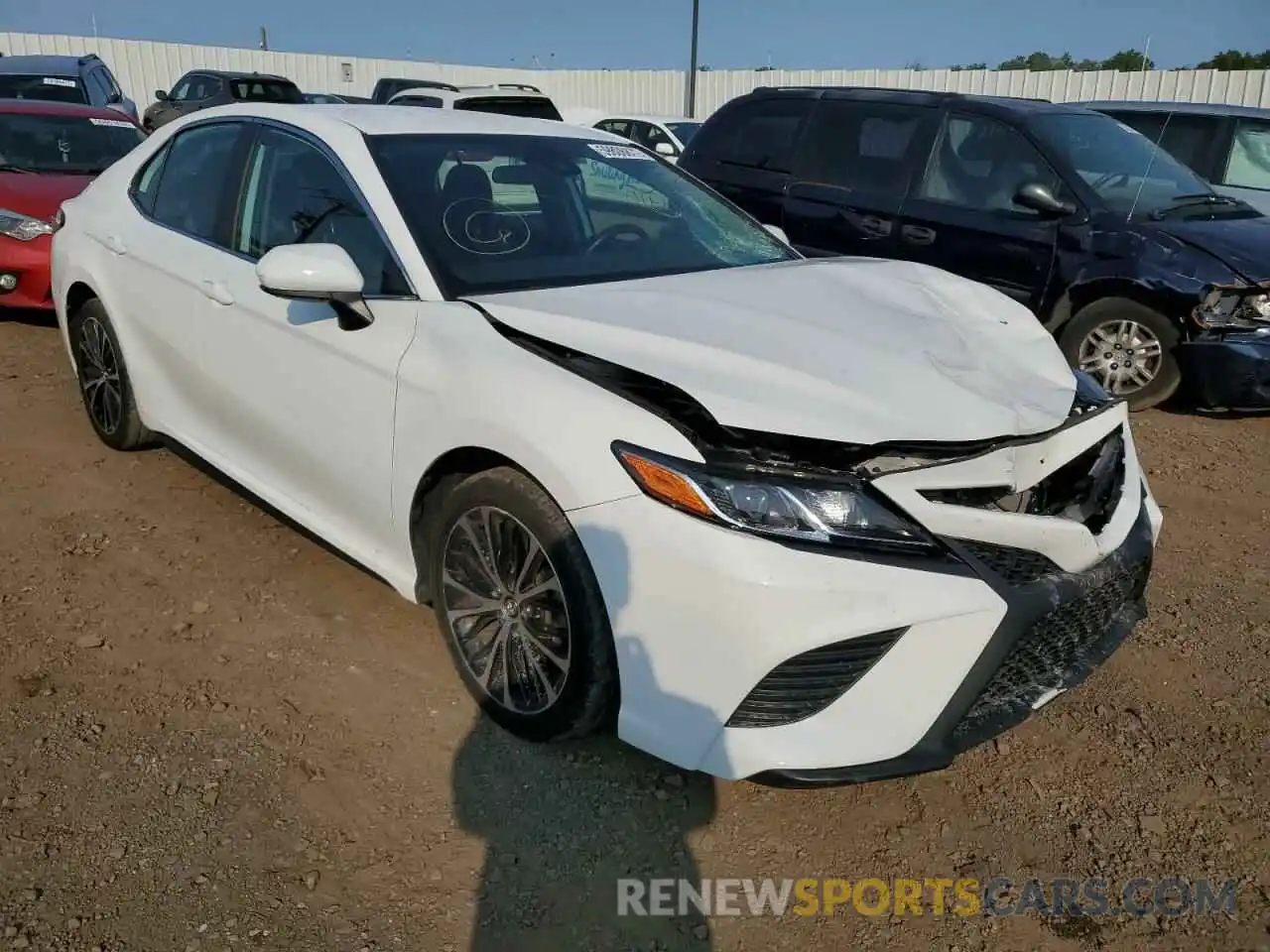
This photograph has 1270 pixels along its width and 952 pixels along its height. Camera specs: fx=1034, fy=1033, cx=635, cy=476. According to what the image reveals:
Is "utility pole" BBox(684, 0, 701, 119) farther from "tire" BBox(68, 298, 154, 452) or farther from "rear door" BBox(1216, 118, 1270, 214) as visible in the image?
"tire" BBox(68, 298, 154, 452)

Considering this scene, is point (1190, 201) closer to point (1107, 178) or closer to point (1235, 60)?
point (1107, 178)

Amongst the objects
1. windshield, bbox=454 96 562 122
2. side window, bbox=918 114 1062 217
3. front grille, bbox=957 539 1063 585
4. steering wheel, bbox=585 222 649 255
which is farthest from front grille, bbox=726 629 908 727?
windshield, bbox=454 96 562 122

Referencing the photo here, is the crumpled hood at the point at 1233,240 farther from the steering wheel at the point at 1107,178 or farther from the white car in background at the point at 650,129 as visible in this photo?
the white car in background at the point at 650,129

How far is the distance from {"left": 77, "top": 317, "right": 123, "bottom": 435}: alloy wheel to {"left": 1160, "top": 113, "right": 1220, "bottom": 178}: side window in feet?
24.6

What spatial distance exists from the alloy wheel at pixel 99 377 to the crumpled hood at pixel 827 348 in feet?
8.04

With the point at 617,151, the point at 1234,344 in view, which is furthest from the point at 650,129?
the point at 617,151

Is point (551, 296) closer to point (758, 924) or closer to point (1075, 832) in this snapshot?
point (758, 924)

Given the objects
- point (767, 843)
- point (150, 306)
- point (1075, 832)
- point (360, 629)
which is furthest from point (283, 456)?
point (1075, 832)

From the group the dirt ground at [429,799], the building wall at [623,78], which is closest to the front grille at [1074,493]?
the dirt ground at [429,799]

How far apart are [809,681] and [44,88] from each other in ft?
42.3

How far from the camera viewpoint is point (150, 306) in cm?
395

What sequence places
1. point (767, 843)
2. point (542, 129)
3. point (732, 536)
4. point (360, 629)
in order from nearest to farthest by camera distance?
point (732, 536) < point (767, 843) < point (360, 629) < point (542, 129)

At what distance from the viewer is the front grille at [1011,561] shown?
7.38 ft

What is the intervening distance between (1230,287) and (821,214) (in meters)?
2.42
